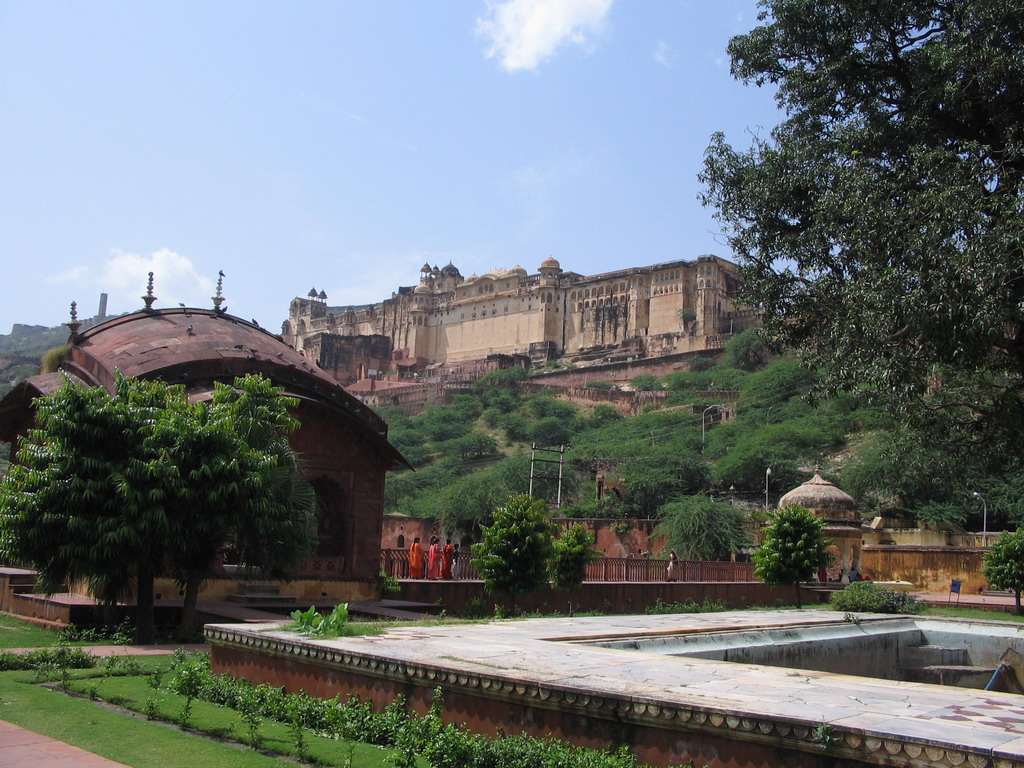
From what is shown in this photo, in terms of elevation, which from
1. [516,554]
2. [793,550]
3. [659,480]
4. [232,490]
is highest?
[659,480]

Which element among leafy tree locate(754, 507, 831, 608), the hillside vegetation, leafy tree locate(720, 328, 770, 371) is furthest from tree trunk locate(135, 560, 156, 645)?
leafy tree locate(720, 328, 770, 371)

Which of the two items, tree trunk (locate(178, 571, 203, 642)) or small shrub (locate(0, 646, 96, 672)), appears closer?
small shrub (locate(0, 646, 96, 672))

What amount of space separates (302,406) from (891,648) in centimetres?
934

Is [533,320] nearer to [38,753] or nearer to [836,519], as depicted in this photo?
[836,519]

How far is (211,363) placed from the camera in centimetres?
1527

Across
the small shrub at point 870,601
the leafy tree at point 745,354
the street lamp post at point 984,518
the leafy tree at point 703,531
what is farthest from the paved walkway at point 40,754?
the leafy tree at point 745,354

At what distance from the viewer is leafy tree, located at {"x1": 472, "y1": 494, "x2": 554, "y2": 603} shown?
48.5ft

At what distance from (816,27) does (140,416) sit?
371 inches

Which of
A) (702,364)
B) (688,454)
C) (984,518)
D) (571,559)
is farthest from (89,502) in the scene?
(702,364)

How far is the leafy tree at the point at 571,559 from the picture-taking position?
16031mm

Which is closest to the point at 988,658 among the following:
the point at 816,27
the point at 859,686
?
the point at 859,686

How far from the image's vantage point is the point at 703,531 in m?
30.1

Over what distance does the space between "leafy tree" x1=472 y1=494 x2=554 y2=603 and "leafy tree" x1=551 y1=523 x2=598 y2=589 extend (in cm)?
105

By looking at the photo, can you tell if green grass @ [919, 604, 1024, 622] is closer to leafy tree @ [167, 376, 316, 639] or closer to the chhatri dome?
the chhatri dome
